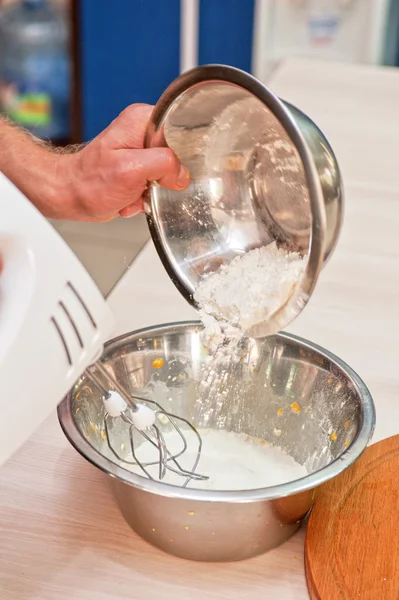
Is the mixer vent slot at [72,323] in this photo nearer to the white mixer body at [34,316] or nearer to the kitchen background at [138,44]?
the white mixer body at [34,316]

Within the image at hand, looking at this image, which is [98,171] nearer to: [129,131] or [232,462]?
[129,131]

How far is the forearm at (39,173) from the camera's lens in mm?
990

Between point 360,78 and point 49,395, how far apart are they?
165cm

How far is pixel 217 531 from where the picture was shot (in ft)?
2.45

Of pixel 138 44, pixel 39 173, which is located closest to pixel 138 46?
pixel 138 44

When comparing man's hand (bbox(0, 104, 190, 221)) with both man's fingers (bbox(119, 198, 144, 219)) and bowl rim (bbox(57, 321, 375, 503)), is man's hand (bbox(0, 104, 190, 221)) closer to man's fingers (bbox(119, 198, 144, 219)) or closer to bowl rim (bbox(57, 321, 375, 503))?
man's fingers (bbox(119, 198, 144, 219))

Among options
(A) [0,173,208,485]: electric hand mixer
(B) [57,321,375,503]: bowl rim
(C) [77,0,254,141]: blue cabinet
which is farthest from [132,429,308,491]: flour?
(C) [77,0,254,141]: blue cabinet

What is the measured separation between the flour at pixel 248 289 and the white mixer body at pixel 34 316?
20cm

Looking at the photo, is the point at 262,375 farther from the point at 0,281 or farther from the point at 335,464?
the point at 0,281

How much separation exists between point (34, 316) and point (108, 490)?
11.2 inches

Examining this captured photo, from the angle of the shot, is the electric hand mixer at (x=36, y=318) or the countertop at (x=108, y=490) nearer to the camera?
the electric hand mixer at (x=36, y=318)

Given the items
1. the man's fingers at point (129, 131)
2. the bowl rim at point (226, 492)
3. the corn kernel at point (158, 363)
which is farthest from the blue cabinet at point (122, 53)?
the bowl rim at point (226, 492)

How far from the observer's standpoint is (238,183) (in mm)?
897

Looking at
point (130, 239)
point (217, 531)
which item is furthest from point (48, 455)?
point (130, 239)
